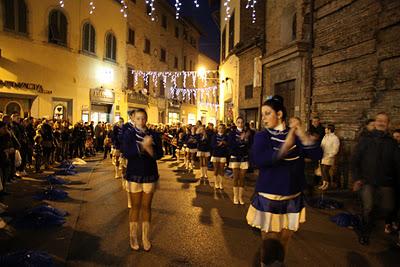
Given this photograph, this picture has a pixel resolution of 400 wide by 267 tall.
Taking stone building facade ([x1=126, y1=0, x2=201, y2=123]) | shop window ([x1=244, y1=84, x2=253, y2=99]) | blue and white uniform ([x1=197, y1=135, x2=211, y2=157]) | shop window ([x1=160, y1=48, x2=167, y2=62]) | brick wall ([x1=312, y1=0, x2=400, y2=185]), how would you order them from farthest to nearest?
shop window ([x1=160, y1=48, x2=167, y2=62]) < stone building facade ([x1=126, y1=0, x2=201, y2=123]) < shop window ([x1=244, y1=84, x2=253, y2=99]) < blue and white uniform ([x1=197, y1=135, x2=211, y2=157]) < brick wall ([x1=312, y1=0, x2=400, y2=185])

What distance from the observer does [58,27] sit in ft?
71.0

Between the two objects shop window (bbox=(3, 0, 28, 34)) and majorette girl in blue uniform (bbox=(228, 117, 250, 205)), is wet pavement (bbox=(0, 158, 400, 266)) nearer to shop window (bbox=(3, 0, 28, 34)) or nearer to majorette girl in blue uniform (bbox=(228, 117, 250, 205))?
majorette girl in blue uniform (bbox=(228, 117, 250, 205))

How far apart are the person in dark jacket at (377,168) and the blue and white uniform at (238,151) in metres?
3.05

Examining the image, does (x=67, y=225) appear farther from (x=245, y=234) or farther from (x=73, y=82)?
(x=73, y=82)

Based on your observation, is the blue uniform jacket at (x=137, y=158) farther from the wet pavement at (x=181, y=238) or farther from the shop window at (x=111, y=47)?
the shop window at (x=111, y=47)

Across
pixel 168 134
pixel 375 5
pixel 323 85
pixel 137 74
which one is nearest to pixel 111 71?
pixel 137 74

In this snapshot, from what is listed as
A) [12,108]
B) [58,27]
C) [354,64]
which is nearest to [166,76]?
[58,27]

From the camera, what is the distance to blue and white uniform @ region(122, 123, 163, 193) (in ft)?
16.5

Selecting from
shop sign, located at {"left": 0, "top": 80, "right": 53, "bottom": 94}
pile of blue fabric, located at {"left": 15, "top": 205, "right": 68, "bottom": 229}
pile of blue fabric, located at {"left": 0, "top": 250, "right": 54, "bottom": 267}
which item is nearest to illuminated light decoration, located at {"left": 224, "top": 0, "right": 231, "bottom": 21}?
shop sign, located at {"left": 0, "top": 80, "right": 53, "bottom": 94}

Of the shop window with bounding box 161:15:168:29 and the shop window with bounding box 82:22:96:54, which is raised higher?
the shop window with bounding box 161:15:168:29

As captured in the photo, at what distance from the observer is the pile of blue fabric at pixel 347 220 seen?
278 inches

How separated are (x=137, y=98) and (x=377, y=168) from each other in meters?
27.3

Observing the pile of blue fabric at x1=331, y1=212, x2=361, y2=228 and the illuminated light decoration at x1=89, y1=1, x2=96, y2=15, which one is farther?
the illuminated light decoration at x1=89, y1=1, x2=96, y2=15

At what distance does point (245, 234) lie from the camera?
247 inches
